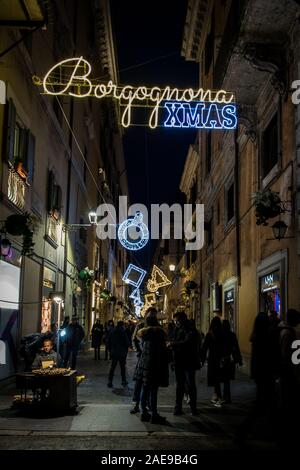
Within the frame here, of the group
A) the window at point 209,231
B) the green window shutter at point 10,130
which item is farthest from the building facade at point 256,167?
the green window shutter at point 10,130

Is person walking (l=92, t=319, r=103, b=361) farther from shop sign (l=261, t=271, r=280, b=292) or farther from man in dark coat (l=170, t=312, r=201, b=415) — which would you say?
man in dark coat (l=170, t=312, r=201, b=415)

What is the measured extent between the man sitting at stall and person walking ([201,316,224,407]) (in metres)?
3.16

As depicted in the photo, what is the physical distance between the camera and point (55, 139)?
66.8 feet

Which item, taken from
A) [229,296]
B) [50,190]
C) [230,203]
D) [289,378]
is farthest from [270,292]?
[50,190]

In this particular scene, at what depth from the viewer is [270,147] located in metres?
15.1

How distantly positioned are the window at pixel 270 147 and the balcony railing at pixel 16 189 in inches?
255

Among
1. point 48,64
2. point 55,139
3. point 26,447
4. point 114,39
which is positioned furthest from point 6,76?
point 114,39

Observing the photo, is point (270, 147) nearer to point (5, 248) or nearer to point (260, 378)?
point (5, 248)

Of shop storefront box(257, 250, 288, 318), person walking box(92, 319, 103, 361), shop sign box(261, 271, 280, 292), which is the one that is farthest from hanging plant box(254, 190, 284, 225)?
person walking box(92, 319, 103, 361)

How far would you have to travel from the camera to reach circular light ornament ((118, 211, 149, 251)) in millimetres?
31219

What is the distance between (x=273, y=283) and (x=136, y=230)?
19764 millimetres

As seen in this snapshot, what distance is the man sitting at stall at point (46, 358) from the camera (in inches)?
453
